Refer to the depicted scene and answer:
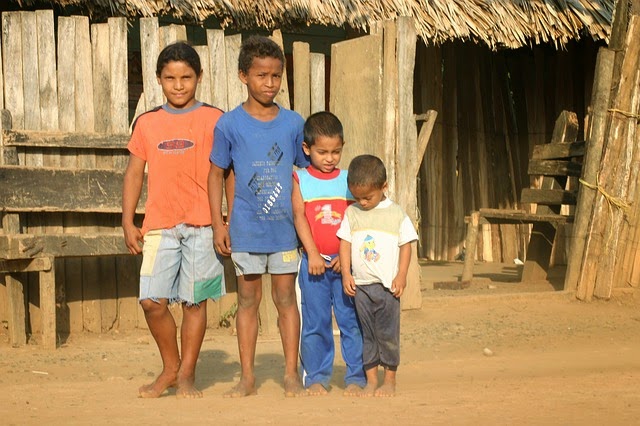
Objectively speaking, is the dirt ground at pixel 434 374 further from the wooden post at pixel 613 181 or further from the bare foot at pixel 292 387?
the wooden post at pixel 613 181

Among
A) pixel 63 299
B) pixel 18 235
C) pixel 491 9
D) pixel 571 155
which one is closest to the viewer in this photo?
pixel 18 235

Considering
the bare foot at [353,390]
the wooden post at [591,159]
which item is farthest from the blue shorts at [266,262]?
the wooden post at [591,159]

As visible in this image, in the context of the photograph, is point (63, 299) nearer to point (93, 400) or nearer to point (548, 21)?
point (93, 400)

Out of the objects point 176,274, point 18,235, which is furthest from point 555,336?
point 18,235

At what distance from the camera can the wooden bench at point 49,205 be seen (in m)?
6.49

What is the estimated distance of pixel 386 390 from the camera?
195 inches

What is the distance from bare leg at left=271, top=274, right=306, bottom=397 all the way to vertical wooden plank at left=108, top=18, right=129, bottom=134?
225cm

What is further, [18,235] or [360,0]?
[360,0]

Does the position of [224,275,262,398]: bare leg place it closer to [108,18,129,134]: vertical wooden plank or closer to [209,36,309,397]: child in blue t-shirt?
[209,36,309,397]: child in blue t-shirt

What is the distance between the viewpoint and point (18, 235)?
6441mm

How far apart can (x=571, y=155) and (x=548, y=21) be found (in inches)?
61.1

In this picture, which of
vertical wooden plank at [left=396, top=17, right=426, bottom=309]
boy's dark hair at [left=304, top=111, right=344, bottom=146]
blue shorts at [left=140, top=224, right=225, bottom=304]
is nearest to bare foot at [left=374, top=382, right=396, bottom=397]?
blue shorts at [left=140, top=224, right=225, bottom=304]

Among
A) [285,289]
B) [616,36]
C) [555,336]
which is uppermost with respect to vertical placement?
[616,36]

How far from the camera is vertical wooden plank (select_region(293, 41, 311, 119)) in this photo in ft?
23.2
